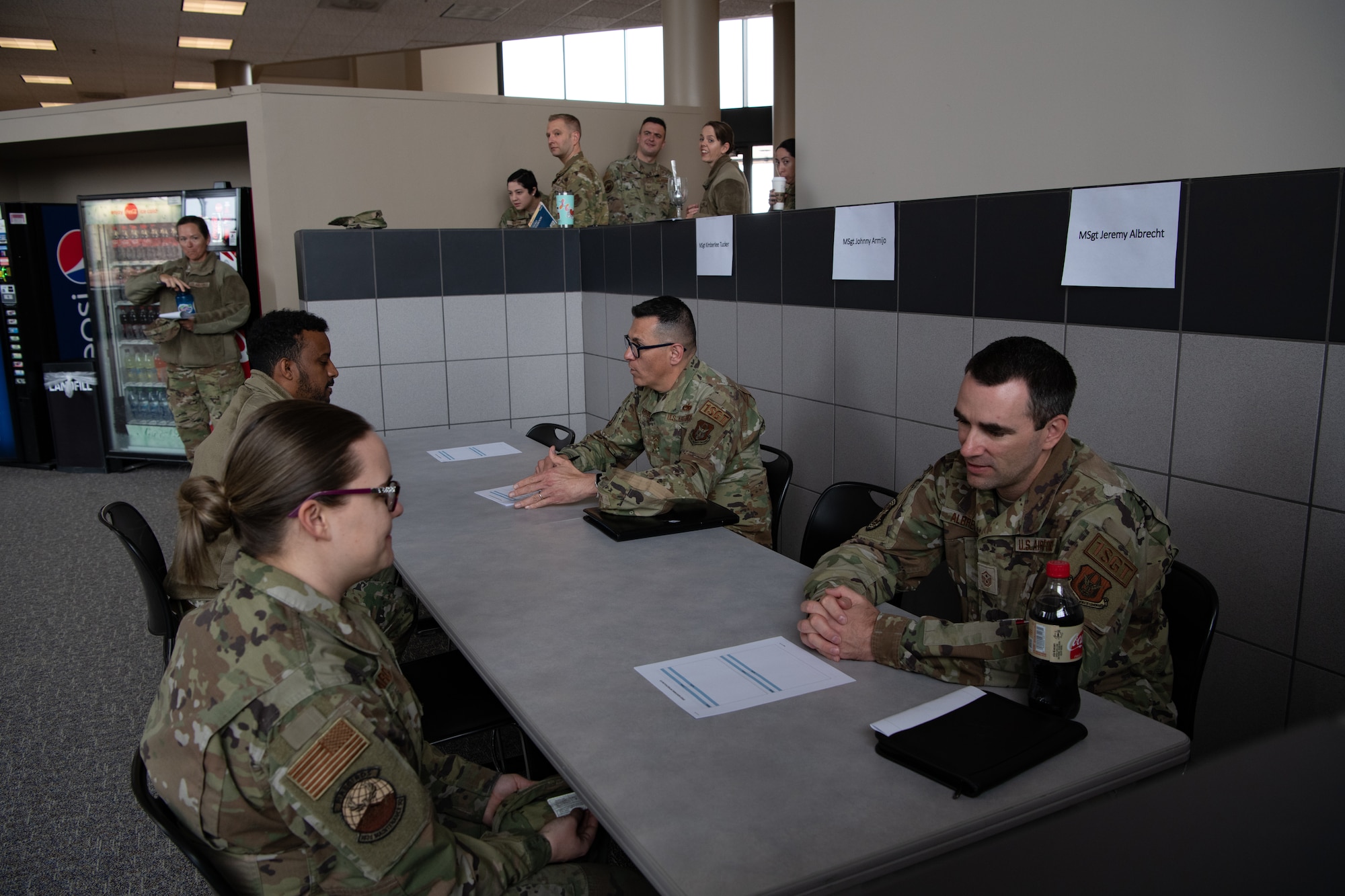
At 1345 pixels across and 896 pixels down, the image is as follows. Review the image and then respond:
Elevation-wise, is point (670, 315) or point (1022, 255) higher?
point (1022, 255)

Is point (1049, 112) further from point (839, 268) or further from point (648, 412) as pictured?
point (648, 412)

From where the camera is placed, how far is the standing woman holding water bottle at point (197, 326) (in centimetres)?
588

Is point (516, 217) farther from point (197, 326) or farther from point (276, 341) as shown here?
point (276, 341)

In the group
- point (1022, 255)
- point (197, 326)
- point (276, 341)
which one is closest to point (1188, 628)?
point (1022, 255)

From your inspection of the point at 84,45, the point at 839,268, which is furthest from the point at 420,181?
the point at 84,45

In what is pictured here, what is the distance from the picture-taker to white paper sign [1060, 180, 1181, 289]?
6.91 feet

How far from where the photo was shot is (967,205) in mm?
2629

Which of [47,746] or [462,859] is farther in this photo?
[47,746]

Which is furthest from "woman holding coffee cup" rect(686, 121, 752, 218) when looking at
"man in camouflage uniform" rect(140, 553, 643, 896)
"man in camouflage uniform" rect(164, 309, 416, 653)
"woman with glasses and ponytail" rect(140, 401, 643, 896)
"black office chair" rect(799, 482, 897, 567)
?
"man in camouflage uniform" rect(140, 553, 643, 896)

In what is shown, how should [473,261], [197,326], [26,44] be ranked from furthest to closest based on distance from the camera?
[26,44], [197,326], [473,261]

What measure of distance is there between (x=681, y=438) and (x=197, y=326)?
14.1ft

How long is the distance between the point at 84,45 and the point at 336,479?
1163cm

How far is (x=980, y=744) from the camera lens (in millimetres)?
1251

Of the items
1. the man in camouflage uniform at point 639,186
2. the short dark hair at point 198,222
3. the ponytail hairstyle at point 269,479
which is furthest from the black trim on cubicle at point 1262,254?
the short dark hair at point 198,222
